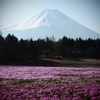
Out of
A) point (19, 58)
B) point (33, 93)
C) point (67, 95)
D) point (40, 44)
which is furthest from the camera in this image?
point (40, 44)

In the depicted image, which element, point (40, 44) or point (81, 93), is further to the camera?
point (40, 44)

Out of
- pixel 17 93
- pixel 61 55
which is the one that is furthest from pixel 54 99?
pixel 61 55

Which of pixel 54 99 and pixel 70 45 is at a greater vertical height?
pixel 70 45

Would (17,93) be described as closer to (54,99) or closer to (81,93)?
(54,99)

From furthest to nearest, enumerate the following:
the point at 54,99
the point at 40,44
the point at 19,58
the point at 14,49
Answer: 1. the point at 40,44
2. the point at 19,58
3. the point at 14,49
4. the point at 54,99

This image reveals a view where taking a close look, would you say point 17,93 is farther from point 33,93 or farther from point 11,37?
point 11,37

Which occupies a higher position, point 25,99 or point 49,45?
point 49,45

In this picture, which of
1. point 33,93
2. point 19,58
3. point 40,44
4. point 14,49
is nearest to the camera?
point 33,93

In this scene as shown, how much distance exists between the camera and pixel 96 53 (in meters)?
83.9

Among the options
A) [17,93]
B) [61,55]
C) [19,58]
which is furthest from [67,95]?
[61,55]

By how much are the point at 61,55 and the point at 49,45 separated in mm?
21930

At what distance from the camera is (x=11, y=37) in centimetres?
6216

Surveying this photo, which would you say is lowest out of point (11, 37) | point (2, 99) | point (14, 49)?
point (2, 99)

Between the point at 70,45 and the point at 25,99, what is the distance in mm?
93848
